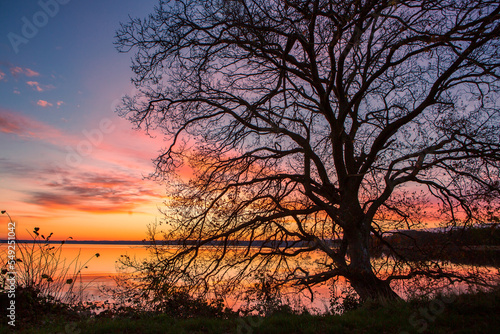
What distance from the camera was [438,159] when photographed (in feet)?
32.7

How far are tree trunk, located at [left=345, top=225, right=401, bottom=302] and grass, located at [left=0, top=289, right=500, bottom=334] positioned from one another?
9.57 feet

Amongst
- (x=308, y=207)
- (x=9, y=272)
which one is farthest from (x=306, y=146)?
(x=9, y=272)

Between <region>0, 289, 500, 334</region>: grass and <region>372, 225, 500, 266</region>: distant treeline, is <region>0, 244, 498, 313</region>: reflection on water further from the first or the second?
<region>0, 289, 500, 334</region>: grass

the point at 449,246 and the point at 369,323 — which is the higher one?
the point at 449,246

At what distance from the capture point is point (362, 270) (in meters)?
9.16

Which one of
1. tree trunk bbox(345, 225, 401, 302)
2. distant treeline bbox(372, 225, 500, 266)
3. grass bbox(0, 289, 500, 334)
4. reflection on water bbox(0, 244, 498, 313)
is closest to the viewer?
grass bbox(0, 289, 500, 334)

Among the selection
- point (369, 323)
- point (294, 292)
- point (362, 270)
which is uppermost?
point (362, 270)

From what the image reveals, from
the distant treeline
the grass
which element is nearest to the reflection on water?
the distant treeline

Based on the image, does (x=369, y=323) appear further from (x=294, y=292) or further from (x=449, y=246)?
(x=449, y=246)

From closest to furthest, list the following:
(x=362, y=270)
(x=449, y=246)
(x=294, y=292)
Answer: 1. (x=362, y=270)
2. (x=449, y=246)
3. (x=294, y=292)

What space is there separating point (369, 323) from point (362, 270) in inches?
160

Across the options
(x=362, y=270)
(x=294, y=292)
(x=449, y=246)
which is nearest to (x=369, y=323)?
(x=362, y=270)

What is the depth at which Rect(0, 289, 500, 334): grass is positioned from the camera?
4942mm

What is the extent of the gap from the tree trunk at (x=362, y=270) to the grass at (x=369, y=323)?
2.92 m
